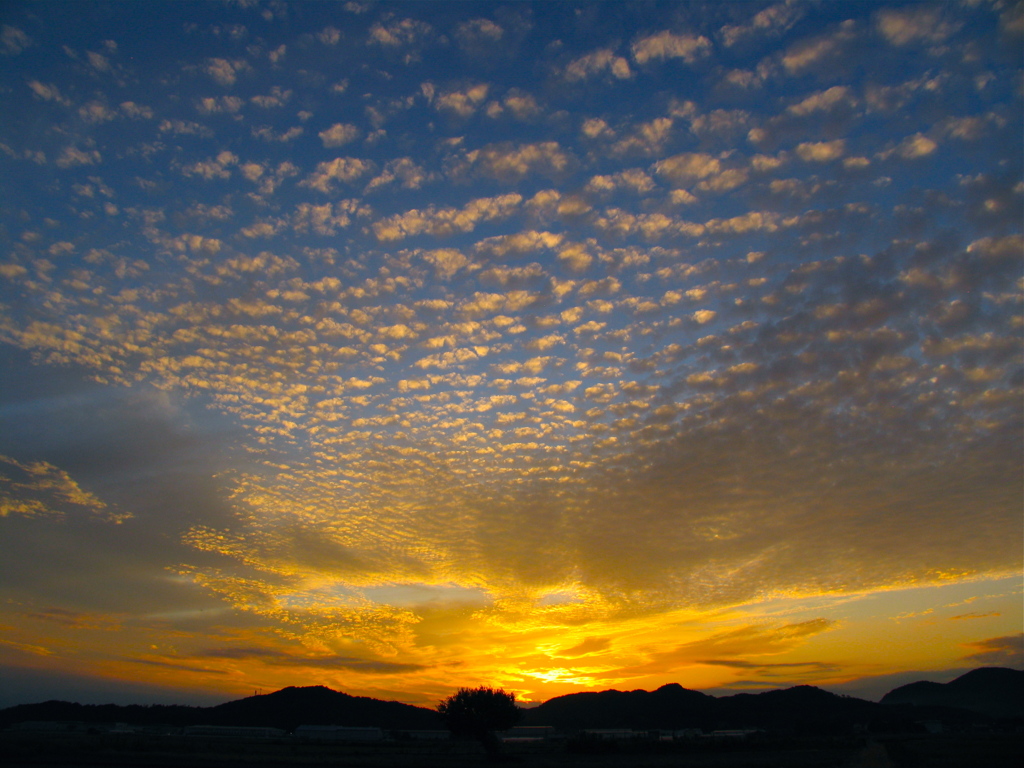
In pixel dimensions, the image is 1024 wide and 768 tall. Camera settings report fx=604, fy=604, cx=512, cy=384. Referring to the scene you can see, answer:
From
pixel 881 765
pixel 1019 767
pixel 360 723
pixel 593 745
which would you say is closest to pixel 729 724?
pixel 360 723

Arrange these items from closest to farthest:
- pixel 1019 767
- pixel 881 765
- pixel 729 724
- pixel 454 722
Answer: pixel 1019 767 < pixel 881 765 < pixel 454 722 < pixel 729 724

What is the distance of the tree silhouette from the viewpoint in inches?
2244

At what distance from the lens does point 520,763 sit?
51.4m

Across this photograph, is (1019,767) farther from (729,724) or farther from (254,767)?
(729,724)

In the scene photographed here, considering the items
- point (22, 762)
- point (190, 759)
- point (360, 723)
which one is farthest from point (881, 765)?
point (360, 723)

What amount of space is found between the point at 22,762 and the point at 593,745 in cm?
5799

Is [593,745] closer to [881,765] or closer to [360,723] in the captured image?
[881,765]

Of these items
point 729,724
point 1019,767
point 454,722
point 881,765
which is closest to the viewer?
point 1019,767

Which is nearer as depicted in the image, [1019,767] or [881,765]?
[1019,767]

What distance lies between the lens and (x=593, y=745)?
244 feet

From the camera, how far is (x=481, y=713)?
57.5 metres

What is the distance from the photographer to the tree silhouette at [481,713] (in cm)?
5700

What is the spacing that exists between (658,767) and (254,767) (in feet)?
99.4

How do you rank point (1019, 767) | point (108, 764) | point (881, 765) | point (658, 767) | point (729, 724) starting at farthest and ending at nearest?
point (729, 724), point (881, 765), point (658, 767), point (108, 764), point (1019, 767)
